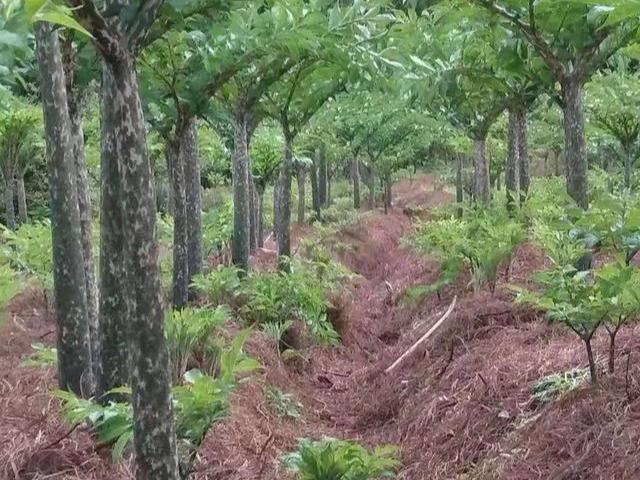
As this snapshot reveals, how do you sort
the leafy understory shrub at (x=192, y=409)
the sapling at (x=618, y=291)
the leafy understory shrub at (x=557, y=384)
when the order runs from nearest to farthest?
the leafy understory shrub at (x=192, y=409)
the sapling at (x=618, y=291)
the leafy understory shrub at (x=557, y=384)

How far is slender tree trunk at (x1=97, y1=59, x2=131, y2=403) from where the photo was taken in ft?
13.3

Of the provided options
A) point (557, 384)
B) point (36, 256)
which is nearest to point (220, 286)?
point (36, 256)

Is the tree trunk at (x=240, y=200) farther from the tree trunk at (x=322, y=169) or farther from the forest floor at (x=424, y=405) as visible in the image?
the tree trunk at (x=322, y=169)

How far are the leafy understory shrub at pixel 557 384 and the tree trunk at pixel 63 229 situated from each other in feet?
10.4

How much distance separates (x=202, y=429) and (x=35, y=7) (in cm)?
239

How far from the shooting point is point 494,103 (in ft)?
40.8

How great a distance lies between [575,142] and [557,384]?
8.13 feet

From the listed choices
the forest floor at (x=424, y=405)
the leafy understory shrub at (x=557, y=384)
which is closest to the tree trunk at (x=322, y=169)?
the forest floor at (x=424, y=405)

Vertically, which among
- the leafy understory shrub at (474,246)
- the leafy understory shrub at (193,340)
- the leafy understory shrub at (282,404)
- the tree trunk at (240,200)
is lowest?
the leafy understory shrub at (282,404)

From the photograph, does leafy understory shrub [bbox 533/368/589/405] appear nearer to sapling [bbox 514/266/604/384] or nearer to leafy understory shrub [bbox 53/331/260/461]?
sapling [bbox 514/266/604/384]

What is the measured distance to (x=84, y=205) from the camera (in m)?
5.35

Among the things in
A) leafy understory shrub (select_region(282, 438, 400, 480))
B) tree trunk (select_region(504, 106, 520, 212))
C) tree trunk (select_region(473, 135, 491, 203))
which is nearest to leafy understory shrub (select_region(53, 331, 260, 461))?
leafy understory shrub (select_region(282, 438, 400, 480))

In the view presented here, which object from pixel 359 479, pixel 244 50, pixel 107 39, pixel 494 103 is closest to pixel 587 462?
pixel 359 479

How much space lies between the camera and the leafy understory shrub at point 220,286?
8703 mm
